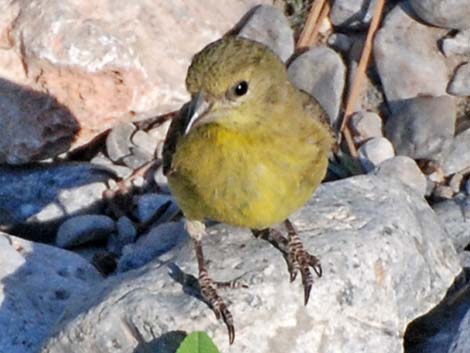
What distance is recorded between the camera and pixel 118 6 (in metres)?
8.04

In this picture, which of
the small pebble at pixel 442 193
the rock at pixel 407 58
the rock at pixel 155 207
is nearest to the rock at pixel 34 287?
the rock at pixel 155 207

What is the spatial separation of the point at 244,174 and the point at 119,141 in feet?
7.25

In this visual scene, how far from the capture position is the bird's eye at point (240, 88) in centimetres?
577

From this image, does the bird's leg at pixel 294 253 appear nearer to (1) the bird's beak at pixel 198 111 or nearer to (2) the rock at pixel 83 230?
(1) the bird's beak at pixel 198 111

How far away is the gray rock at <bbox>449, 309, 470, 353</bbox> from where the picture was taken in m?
6.01

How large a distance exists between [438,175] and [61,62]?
2156 millimetres

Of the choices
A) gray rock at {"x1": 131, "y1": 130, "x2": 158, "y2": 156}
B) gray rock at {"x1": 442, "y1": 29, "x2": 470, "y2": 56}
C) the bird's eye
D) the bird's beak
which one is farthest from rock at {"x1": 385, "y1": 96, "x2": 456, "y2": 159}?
the bird's beak

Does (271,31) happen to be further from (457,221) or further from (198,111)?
(198,111)

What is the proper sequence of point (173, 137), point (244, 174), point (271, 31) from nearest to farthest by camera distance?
point (244, 174), point (173, 137), point (271, 31)

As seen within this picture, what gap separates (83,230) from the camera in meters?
7.41

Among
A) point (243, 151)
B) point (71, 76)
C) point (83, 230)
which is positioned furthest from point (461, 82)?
point (243, 151)

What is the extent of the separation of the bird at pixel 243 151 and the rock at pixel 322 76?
176 centimetres

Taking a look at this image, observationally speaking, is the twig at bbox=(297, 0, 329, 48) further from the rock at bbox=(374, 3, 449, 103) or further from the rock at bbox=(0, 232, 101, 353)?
the rock at bbox=(0, 232, 101, 353)

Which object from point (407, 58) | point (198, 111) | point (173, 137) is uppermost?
point (198, 111)
